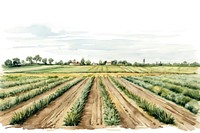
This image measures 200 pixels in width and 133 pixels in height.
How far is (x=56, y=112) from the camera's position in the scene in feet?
8.89

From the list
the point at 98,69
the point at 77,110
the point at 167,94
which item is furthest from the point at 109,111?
the point at 167,94

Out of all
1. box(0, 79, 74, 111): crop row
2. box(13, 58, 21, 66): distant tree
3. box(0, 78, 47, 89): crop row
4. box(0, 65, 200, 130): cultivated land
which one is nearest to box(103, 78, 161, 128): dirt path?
box(0, 65, 200, 130): cultivated land

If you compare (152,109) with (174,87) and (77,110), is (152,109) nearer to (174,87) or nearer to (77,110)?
(174,87)

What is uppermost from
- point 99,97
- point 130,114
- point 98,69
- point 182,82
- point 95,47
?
point 95,47

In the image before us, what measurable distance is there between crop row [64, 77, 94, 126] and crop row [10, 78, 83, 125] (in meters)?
0.10

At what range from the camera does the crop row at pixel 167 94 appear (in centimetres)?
275

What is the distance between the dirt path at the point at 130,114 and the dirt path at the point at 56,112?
0.26m

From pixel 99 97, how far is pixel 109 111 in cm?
15

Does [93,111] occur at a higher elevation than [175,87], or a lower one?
lower

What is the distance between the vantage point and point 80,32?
280 centimetres

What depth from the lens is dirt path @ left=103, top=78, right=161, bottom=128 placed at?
104 inches

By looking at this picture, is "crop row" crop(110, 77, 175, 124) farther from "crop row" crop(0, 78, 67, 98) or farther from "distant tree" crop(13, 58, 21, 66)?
"distant tree" crop(13, 58, 21, 66)

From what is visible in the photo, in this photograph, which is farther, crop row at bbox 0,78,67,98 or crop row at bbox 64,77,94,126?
crop row at bbox 0,78,67,98

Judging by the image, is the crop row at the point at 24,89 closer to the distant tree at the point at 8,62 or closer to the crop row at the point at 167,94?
the distant tree at the point at 8,62
